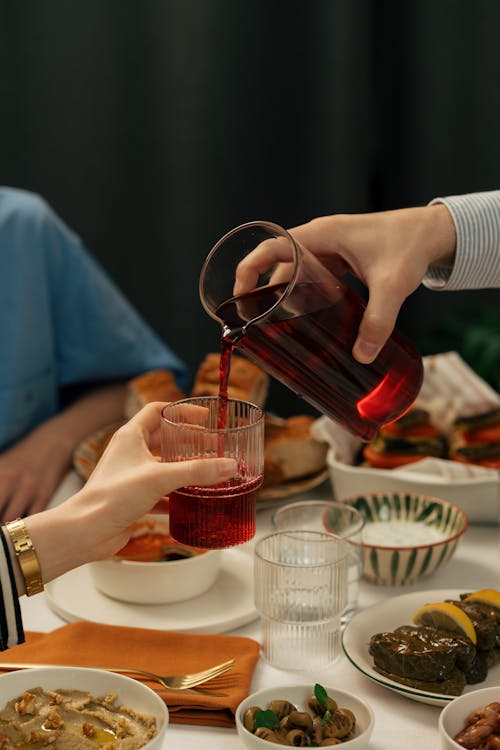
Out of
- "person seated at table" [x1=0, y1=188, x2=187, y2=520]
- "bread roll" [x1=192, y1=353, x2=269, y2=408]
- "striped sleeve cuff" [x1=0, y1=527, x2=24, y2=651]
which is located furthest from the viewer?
"person seated at table" [x1=0, y1=188, x2=187, y2=520]

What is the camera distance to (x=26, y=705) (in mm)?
1051

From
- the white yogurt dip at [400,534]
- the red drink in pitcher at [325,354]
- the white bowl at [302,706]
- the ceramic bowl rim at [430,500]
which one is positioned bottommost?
the white yogurt dip at [400,534]

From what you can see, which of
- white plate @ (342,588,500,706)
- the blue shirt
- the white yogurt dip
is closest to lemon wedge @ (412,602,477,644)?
white plate @ (342,588,500,706)

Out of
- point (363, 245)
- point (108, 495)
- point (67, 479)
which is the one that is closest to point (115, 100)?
point (67, 479)

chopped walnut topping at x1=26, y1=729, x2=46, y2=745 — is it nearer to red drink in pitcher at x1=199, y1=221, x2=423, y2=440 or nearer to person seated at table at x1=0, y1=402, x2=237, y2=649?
person seated at table at x1=0, y1=402, x2=237, y2=649

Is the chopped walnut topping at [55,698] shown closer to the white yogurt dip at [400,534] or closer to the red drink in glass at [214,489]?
the red drink in glass at [214,489]

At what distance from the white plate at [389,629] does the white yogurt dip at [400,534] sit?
A: 5.9 inches

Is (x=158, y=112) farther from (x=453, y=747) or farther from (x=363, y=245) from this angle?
(x=453, y=747)

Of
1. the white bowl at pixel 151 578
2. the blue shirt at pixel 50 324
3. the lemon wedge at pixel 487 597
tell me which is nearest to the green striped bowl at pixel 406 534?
the lemon wedge at pixel 487 597

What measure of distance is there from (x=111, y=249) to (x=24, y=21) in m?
0.76

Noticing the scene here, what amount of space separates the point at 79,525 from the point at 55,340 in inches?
59.6

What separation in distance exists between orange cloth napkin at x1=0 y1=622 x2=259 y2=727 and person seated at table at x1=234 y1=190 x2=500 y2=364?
1.38 feet

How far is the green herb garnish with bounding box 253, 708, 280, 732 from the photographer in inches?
42.1

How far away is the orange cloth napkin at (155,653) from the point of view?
48.1 inches
